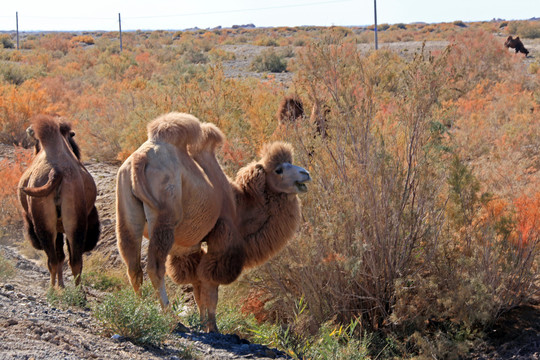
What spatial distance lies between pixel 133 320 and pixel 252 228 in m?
1.93

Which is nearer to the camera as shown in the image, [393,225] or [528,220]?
[393,225]

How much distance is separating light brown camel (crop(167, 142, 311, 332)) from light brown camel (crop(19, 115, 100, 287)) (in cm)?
102

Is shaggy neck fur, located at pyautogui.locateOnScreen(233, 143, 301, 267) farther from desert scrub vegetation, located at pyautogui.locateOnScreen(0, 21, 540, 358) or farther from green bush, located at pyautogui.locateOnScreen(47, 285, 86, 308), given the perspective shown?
green bush, located at pyautogui.locateOnScreen(47, 285, 86, 308)

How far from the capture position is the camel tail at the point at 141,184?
5.47m

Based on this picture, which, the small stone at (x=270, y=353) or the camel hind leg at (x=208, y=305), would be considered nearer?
the small stone at (x=270, y=353)

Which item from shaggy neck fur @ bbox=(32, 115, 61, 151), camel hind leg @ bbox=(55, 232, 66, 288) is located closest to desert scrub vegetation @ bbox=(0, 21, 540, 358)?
camel hind leg @ bbox=(55, 232, 66, 288)

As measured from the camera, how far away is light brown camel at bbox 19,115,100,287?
21.8 feet

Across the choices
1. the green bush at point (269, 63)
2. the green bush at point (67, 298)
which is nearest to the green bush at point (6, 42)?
the green bush at point (269, 63)

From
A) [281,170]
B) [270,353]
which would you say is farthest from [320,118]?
[270,353]

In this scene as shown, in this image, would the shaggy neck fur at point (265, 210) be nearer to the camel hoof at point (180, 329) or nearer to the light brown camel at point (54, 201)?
the camel hoof at point (180, 329)

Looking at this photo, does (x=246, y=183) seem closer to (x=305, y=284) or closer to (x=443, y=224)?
(x=305, y=284)

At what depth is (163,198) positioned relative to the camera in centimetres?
555

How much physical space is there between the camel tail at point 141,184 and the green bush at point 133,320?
843mm

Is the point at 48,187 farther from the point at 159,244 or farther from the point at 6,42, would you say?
the point at 6,42
